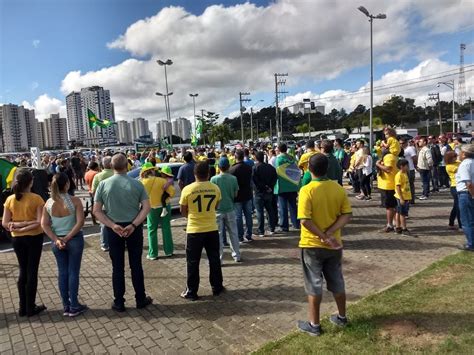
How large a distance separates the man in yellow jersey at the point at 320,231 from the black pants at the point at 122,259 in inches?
85.5

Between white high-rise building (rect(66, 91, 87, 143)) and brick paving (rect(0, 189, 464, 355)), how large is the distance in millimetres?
85237

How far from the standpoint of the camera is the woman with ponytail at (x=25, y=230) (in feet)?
15.4

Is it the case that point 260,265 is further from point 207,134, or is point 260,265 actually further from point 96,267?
point 207,134

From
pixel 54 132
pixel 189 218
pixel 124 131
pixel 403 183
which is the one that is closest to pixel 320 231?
pixel 189 218

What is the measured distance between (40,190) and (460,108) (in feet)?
409

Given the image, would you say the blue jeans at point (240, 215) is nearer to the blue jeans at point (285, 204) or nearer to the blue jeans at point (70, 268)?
the blue jeans at point (285, 204)

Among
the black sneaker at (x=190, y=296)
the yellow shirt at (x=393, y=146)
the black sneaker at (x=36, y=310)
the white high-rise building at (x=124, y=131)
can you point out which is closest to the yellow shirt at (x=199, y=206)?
the black sneaker at (x=190, y=296)

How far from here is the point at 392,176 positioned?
799 centimetres

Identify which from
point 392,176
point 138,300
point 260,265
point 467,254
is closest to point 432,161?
point 392,176

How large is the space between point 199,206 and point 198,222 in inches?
8.4

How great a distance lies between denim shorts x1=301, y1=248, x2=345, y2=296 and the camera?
3850 mm

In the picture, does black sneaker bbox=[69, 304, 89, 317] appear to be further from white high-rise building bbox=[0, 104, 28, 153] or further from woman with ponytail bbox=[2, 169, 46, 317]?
white high-rise building bbox=[0, 104, 28, 153]

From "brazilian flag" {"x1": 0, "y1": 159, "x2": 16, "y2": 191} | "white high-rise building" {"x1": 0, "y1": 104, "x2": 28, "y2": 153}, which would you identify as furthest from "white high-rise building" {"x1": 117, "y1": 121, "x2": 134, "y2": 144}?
"brazilian flag" {"x1": 0, "y1": 159, "x2": 16, "y2": 191}

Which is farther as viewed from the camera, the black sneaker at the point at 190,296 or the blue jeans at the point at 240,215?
the blue jeans at the point at 240,215
